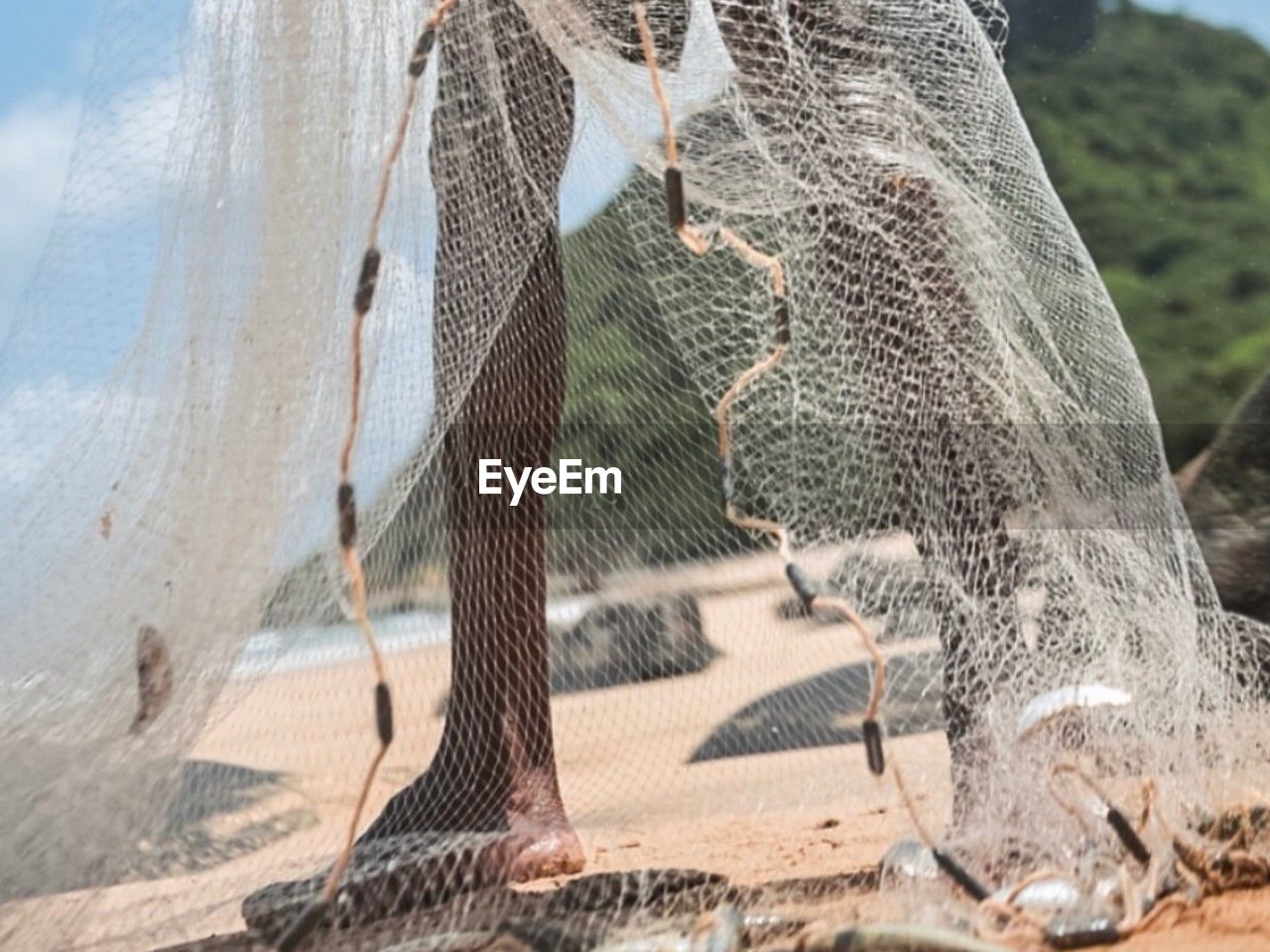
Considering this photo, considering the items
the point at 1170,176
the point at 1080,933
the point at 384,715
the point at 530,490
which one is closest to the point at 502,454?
the point at 530,490

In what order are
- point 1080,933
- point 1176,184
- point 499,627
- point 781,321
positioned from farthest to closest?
point 1176,184 < point 499,627 < point 781,321 < point 1080,933

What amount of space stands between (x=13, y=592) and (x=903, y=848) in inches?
48.1

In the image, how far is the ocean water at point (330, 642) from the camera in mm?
2053

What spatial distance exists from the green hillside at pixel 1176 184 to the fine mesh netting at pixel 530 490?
8083 mm

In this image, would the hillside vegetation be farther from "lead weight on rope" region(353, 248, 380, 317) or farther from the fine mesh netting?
"lead weight on rope" region(353, 248, 380, 317)

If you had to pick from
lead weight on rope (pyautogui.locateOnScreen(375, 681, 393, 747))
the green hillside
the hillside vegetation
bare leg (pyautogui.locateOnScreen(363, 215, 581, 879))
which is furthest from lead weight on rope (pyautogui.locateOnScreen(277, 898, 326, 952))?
the green hillside

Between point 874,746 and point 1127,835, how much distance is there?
1.10 feet

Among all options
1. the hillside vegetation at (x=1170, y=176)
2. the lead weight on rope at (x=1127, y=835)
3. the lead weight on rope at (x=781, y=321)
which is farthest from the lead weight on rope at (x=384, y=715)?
the hillside vegetation at (x=1170, y=176)

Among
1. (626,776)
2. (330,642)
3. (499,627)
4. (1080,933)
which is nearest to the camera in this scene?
(1080,933)

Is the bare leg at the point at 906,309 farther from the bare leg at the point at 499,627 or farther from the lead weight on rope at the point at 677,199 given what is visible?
the lead weight on rope at the point at 677,199

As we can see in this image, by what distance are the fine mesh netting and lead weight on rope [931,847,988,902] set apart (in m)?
0.14

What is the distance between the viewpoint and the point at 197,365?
2.15 metres

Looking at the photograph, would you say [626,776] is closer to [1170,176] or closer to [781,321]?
[781,321]

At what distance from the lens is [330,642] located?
6.93ft
